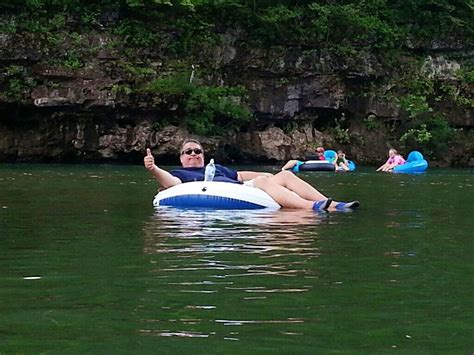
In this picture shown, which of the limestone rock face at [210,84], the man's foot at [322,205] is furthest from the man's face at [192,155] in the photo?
the limestone rock face at [210,84]

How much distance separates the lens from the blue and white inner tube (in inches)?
406

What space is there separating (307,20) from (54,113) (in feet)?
34.3

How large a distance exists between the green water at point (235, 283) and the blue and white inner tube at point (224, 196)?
1.02m

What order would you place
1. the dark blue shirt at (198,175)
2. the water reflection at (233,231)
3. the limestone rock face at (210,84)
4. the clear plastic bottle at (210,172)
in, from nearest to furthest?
the water reflection at (233,231), the clear plastic bottle at (210,172), the dark blue shirt at (198,175), the limestone rock face at (210,84)

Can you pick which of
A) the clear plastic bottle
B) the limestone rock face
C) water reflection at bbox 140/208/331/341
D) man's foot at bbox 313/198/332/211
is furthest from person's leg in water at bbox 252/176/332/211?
the limestone rock face

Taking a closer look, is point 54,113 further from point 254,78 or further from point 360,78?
point 360,78

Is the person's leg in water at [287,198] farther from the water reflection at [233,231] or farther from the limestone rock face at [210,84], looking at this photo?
the limestone rock face at [210,84]

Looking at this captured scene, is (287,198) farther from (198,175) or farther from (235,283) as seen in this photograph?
(235,283)

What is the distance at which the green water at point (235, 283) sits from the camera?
132 inches

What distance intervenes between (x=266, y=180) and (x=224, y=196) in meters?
0.70

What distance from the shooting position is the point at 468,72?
36094mm

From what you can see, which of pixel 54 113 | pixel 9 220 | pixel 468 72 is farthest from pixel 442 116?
pixel 9 220

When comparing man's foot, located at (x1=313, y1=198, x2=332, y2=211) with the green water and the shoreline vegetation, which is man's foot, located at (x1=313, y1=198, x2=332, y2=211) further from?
the shoreline vegetation

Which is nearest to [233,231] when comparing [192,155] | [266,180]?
[266,180]
